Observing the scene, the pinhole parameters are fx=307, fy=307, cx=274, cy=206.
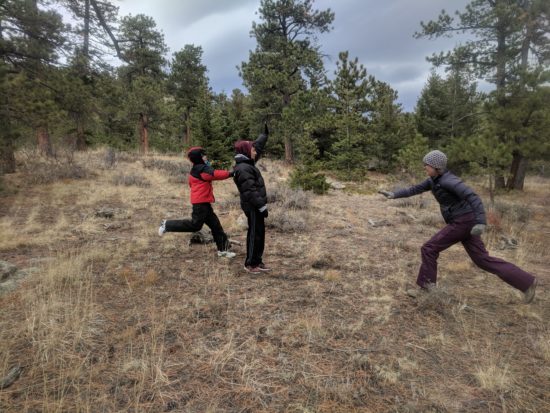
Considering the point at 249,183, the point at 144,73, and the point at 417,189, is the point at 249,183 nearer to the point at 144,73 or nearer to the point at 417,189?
the point at 417,189

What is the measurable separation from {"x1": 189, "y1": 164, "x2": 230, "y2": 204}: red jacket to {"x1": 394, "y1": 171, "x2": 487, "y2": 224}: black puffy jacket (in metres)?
3.18

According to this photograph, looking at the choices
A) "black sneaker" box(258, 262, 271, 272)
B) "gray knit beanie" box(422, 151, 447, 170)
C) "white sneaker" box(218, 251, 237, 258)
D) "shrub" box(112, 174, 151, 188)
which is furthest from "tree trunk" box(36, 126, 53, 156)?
"gray knit beanie" box(422, 151, 447, 170)

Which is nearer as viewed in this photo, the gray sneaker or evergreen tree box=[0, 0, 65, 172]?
the gray sneaker

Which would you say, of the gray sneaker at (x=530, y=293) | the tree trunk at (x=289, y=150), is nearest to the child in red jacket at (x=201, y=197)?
the gray sneaker at (x=530, y=293)

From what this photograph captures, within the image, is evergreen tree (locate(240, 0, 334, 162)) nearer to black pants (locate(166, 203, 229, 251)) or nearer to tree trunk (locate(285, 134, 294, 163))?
tree trunk (locate(285, 134, 294, 163))

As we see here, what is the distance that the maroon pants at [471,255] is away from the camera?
385 cm

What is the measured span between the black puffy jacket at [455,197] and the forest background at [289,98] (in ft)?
16.5

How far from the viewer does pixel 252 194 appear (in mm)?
4703

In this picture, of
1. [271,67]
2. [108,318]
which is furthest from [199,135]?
[108,318]

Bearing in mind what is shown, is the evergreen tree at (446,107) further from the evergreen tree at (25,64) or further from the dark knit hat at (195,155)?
the evergreen tree at (25,64)

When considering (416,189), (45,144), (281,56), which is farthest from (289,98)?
(416,189)

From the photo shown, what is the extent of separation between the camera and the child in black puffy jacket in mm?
4719

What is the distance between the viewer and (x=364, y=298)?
4.19 metres

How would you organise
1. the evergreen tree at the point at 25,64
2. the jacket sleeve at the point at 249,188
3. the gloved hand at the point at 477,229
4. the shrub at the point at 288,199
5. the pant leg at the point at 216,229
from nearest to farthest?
the gloved hand at the point at 477,229
the jacket sleeve at the point at 249,188
the pant leg at the point at 216,229
the evergreen tree at the point at 25,64
the shrub at the point at 288,199
